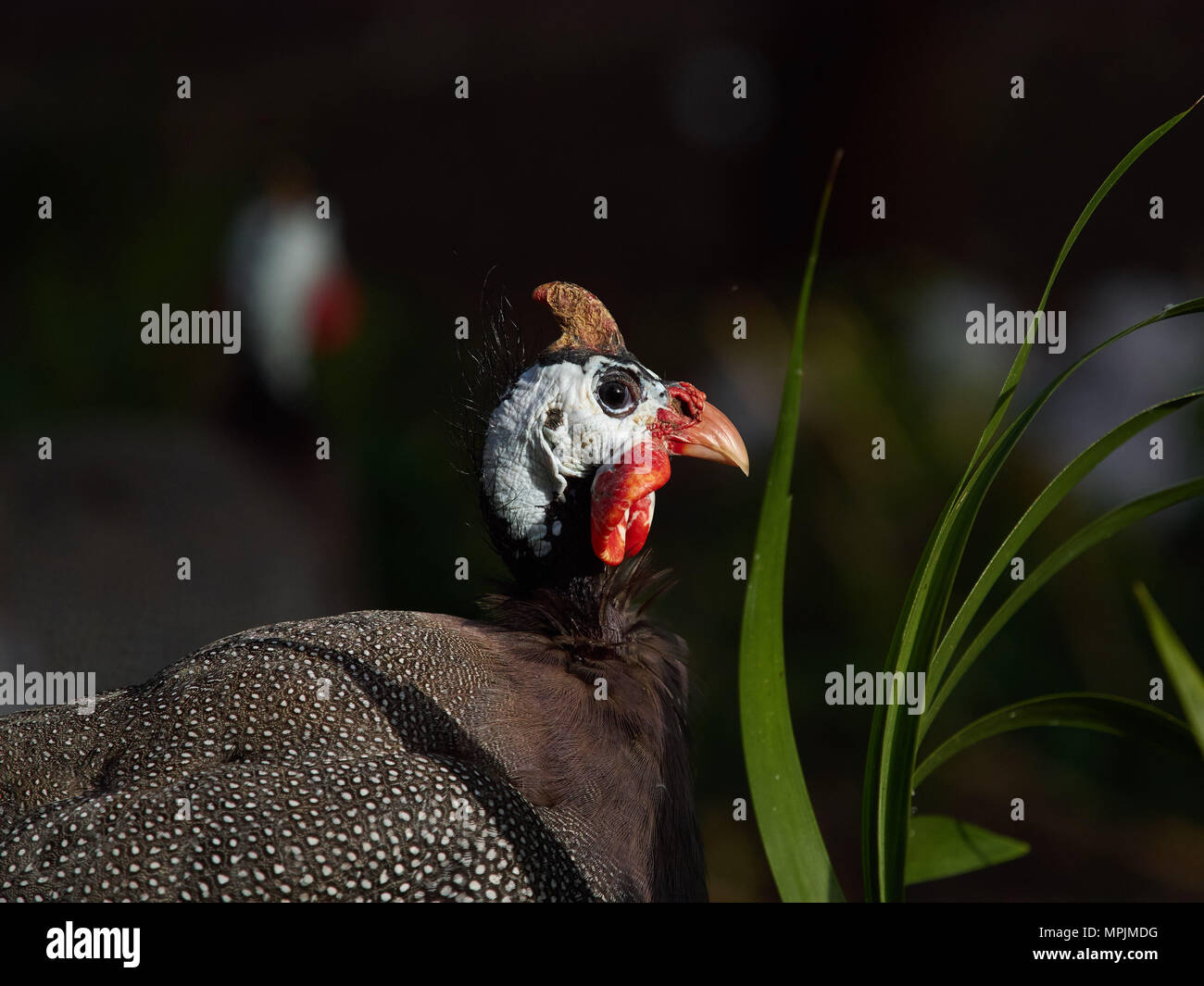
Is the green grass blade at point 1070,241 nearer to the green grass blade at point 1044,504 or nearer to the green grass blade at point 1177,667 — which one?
the green grass blade at point 1044,504

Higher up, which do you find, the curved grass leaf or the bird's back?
the curved grass leaf

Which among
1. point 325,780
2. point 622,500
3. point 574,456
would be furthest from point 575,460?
point 325,780

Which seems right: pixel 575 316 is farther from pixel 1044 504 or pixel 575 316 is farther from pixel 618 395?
pixel 1044 504

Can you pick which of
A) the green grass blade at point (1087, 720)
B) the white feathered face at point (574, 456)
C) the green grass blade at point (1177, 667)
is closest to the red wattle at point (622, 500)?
the white feathered face at point (574, 456)

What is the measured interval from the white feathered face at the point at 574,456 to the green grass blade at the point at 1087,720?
Result: 3.07 feet

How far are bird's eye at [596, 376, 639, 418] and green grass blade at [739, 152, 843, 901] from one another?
3.44ft

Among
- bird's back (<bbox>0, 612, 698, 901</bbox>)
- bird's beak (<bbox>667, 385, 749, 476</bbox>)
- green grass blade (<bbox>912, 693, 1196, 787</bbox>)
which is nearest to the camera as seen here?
green grass blade (<bbox>912, 693, 1196, 787</bbox>)

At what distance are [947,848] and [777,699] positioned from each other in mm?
753

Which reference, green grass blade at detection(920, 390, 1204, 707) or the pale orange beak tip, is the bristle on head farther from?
green grass blade at detection(920, 390, 1204, 707)

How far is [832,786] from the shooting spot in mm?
3279

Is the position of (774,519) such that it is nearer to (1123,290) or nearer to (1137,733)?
(1137,733)

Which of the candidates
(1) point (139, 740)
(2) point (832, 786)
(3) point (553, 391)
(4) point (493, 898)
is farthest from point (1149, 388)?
(1) point (139, 740)

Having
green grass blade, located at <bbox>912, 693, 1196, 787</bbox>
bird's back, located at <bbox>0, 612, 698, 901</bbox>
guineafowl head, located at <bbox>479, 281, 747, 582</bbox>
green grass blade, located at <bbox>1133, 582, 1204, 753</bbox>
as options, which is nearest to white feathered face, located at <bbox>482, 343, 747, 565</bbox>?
guineafowl head, located at <bbox>479, 281, 747, 582</bbox>

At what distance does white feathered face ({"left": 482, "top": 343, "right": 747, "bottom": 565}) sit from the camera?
1944 millimetres
